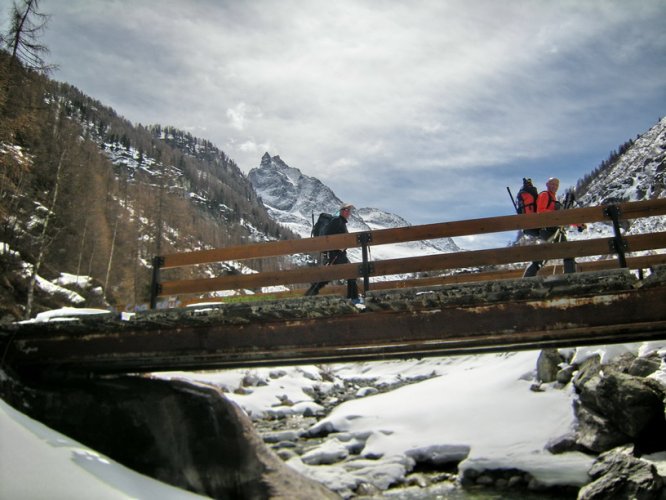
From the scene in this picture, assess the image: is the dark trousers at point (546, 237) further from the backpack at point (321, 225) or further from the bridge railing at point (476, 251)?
the backpack at point (321, 225)

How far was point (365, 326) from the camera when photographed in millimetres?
4953

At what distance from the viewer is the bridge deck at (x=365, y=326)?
460 cm

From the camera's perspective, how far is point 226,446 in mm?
5945

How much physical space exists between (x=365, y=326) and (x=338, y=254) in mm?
4312

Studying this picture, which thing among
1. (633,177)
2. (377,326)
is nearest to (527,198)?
(377,326)

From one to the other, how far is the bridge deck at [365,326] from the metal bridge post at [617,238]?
137cm

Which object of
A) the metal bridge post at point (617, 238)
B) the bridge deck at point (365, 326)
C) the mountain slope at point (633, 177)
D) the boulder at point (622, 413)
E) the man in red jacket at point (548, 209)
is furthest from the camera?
the mountain slope at point (633, 177)

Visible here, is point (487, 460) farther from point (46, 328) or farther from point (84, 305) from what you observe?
point (84, 305)

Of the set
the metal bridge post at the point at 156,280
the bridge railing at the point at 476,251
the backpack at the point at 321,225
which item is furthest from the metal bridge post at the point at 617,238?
the metal bridge post at the point at 156,280

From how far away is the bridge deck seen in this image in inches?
181

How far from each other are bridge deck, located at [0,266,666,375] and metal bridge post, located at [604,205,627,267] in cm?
137

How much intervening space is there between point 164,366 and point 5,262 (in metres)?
21.9

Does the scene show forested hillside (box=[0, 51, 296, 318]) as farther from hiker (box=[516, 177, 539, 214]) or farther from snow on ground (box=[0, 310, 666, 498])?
hiker (box=[516, 177, 539, 214])

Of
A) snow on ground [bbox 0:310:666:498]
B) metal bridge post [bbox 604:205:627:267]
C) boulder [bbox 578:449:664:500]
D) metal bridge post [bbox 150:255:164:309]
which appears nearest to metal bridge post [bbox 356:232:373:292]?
metal bridge post [bbox 604:205:627:267]
